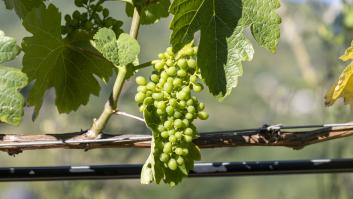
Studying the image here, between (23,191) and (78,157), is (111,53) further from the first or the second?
(23,191)

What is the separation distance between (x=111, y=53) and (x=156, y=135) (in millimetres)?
112

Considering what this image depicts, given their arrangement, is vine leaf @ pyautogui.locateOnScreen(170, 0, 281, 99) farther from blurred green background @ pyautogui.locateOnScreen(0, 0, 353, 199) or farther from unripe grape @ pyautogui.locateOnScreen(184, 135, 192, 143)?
blurred green background @ pyautogui.locateOnScreen(0, 0, 353, 199)

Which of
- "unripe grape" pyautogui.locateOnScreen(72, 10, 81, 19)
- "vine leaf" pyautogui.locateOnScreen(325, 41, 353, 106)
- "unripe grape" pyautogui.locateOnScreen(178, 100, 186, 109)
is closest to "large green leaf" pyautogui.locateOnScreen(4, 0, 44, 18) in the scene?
"unripe grape" pyautogui.locateOnScreen(72, 10, 81, 19)

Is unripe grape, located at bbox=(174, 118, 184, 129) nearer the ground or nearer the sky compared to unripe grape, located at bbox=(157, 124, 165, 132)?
nearer the sky

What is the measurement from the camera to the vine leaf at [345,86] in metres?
0.85

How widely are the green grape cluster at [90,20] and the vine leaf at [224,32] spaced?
0.16m

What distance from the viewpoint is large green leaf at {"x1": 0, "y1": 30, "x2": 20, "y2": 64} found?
83cm

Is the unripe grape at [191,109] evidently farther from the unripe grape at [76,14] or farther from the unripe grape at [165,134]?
the unripe grape at [76,14]

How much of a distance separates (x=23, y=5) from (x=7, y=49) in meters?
0.12

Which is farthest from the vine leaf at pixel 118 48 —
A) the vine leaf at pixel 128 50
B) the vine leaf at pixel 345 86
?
the vine leaf at pixel 345 86

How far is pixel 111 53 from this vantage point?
2.72 ft

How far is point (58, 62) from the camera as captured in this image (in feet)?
3.14

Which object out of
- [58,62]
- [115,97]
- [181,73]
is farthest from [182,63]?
[58,62]

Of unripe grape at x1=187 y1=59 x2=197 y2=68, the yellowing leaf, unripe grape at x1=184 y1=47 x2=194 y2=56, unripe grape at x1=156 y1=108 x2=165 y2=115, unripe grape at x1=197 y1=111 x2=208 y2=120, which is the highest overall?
unripe grape at x1=184 y1=47 x2=194 y2=56
